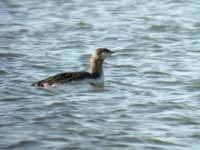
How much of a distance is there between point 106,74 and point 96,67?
0.53 m

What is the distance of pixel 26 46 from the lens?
19688 millimetres

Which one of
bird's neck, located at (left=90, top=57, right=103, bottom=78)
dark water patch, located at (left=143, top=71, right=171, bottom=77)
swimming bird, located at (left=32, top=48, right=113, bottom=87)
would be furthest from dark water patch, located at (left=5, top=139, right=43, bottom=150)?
dark water patch, located at (left=143, top=71, right=171, bottom=77)

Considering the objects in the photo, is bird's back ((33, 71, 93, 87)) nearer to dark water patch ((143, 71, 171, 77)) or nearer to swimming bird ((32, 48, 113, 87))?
swimming bird ((32, 48, 113, 87))

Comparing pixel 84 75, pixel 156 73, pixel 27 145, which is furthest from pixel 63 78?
pixel 27 145

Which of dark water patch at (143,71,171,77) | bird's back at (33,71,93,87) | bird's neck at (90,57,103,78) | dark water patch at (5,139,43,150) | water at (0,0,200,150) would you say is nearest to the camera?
dark water patch at (5,139,43,150)

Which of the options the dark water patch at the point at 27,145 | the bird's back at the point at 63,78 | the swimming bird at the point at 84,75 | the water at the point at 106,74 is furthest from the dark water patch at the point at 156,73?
the dark water patch at the point at 27,145

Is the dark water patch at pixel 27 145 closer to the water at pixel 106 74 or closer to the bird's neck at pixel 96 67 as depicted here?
the water at pixel 106 74

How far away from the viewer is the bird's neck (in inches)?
650

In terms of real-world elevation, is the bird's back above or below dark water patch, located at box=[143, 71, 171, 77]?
above

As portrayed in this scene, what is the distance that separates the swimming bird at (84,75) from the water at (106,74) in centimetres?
15

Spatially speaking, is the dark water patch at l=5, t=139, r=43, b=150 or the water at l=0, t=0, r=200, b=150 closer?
the dark water patch at l=5, t=139, r=43, b=150

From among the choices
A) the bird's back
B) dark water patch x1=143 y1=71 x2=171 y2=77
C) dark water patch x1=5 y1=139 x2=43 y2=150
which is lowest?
dark water patch x1=5 y1=139 x2=43 y2=150

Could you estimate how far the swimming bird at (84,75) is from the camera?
15.4 meters

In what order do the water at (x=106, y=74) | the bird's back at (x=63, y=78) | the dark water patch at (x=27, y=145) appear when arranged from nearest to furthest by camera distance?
the dark water patch at (x=27, y=145) < the water at (x=106, y=74) < the bird's back at (x=63, y=78)
